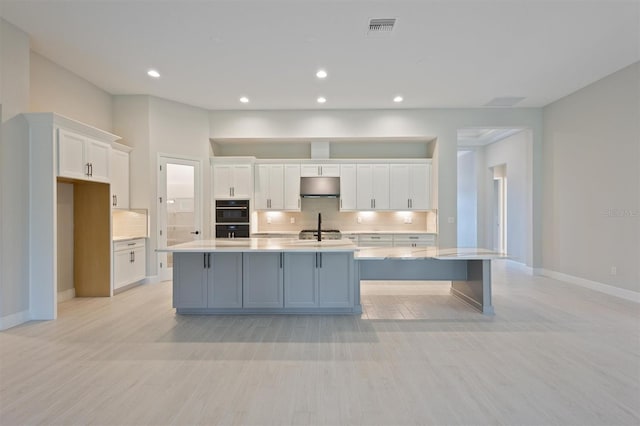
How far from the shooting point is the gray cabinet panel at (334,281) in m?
4.04

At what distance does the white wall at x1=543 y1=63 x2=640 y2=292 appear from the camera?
15.9 ft

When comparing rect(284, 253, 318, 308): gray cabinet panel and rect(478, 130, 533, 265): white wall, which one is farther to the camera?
rect(478, 130, 533, 265): white wall

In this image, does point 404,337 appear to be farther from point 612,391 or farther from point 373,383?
point 612,391

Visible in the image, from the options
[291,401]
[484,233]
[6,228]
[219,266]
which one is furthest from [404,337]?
[484,233]

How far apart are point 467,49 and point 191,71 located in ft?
12.5

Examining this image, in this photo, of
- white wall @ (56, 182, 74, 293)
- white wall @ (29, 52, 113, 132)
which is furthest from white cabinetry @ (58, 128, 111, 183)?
white wall @ (29, 52, 113, 132)

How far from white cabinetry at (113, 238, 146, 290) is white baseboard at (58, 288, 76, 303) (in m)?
0.59

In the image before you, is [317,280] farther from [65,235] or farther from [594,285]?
[594,285]

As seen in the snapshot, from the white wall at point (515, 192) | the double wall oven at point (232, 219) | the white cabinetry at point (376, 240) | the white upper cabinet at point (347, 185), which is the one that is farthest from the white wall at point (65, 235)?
the white wall at point (515, 192)

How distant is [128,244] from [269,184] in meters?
2.81

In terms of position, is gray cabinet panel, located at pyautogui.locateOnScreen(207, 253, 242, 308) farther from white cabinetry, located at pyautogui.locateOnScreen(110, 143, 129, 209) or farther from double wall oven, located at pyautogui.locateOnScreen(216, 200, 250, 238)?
double wall oven, located at pyautogui.locateOnScreen(216, 200, 250, 238)

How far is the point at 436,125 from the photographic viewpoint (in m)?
6.74

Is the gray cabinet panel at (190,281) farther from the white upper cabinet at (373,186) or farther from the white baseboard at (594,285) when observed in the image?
the white baseboard at (594,285)

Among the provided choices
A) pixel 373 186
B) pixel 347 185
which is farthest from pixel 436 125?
pixel 347 185
